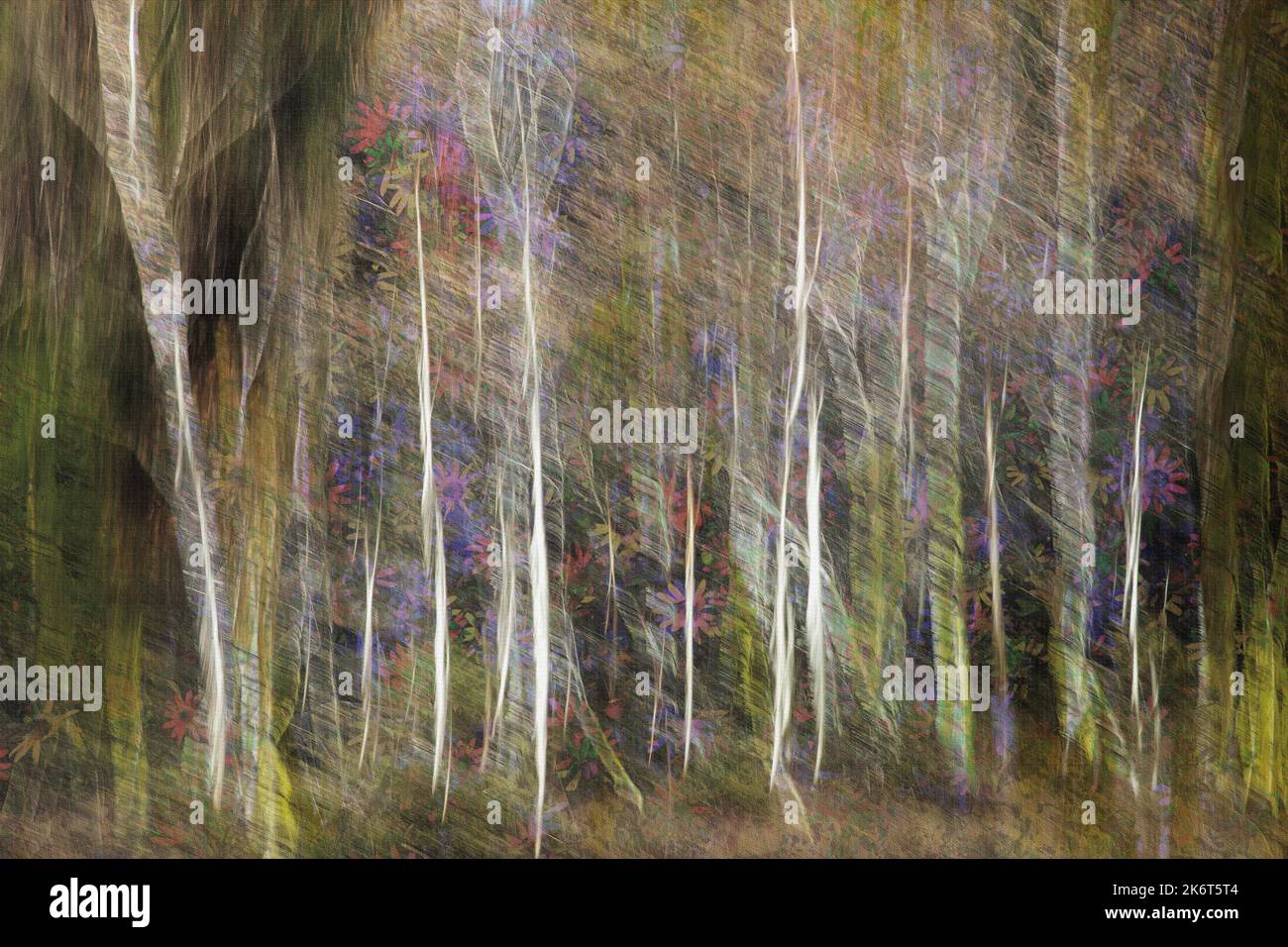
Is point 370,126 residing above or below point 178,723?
above

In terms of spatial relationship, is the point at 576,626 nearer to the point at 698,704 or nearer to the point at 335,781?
the point at 698,704

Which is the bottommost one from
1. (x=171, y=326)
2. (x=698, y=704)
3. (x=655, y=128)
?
(x=698, y=704)

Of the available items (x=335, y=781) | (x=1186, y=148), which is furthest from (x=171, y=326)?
(x=1186, y=148)

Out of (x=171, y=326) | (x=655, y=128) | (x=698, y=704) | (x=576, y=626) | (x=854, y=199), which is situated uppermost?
Result: (x=655, y=128)

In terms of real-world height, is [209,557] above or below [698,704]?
above

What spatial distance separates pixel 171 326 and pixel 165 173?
377 millimetres

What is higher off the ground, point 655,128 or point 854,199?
point 655,128

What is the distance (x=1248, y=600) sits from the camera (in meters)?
2.64

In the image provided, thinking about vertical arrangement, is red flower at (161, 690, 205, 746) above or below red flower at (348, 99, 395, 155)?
below

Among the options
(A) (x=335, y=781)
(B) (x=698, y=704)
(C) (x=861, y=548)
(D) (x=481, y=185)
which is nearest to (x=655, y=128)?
(D) (x=481, y=185)

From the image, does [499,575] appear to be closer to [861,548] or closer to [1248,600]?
[861,548]

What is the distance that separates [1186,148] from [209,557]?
8.46 feet

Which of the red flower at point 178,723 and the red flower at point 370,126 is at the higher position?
the red flower at point 370,126

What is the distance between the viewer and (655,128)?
265 cm
